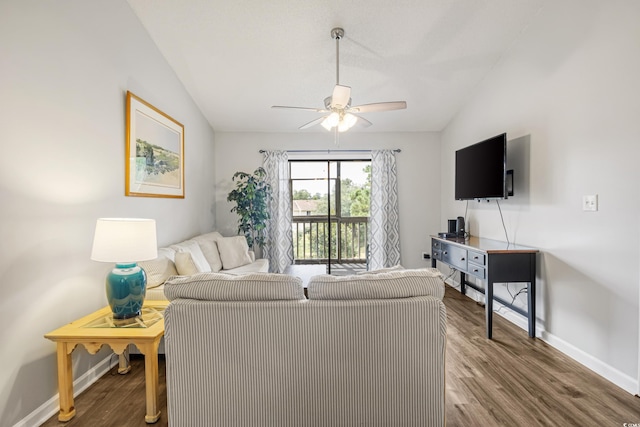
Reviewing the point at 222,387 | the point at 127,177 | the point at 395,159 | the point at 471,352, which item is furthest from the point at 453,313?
the point at 127,177

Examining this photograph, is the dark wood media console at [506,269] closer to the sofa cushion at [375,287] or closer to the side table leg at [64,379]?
the sofa cushion at [375,287]

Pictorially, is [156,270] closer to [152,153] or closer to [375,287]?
[152,153]

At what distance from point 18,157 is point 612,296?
3690 millimetres

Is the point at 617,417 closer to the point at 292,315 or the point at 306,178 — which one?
the point at 292,315

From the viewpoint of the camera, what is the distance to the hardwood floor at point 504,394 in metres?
1.68

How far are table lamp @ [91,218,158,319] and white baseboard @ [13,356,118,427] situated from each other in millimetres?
564

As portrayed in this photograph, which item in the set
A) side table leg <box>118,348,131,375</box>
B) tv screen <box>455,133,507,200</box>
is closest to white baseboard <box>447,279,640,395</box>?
tv screen <box>455,133,507,200</box>

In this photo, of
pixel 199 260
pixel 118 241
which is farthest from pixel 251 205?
pixel 118 241

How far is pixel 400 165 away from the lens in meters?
4.75

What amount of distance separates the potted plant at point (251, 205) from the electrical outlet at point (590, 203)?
340 centimetres

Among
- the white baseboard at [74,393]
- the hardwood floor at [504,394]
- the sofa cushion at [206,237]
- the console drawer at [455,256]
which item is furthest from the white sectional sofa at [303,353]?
the sofa cushion at [206,237]

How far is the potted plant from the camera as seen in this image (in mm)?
4188

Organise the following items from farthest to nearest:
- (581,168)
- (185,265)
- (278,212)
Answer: (278,212) < (185,265) < (581,168)

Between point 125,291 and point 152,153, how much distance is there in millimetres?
1545
